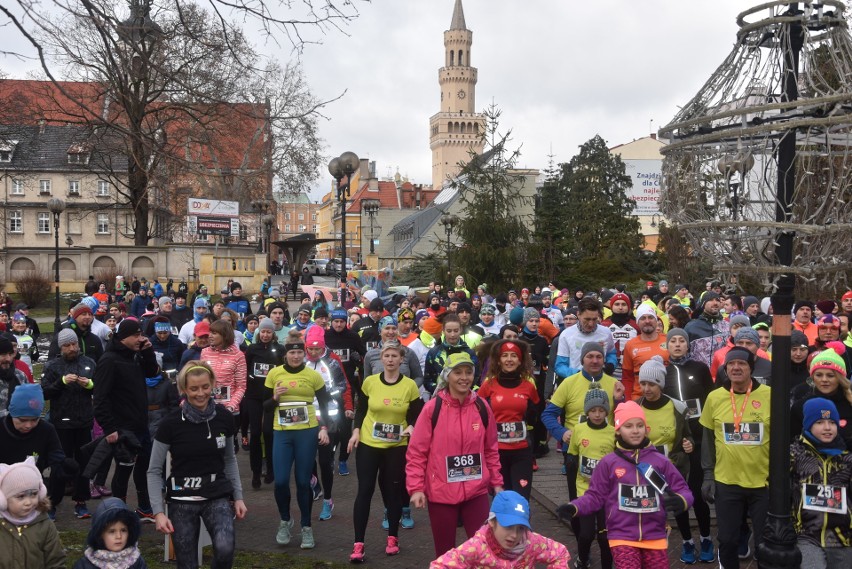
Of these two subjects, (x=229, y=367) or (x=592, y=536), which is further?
(x=229, y=367)

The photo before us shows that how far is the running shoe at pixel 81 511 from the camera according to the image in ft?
27.5

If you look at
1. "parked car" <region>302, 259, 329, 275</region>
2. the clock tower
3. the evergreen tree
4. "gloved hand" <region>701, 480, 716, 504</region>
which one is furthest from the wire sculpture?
the clock tower

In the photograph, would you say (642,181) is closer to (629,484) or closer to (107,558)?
(629,484)

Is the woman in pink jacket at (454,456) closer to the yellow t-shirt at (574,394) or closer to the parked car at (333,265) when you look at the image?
the yellow t-shirt at (574,394)

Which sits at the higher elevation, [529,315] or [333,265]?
[333,265]

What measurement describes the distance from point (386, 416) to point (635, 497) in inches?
98.5

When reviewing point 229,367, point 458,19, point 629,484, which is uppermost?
point 458,19

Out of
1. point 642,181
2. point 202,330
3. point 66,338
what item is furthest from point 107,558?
point 642,181

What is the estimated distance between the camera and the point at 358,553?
7.04 meters

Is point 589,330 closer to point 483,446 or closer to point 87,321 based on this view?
point 483,446

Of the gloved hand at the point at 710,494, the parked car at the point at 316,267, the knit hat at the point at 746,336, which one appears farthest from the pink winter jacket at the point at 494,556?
the parked car at the point at 316,267

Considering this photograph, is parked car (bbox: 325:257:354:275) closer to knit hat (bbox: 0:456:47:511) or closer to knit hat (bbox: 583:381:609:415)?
knit hat (bbox: 583:381:609:415)

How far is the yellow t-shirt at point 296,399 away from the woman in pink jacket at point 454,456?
2.00 m

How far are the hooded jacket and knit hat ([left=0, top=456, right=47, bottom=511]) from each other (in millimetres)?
3189
